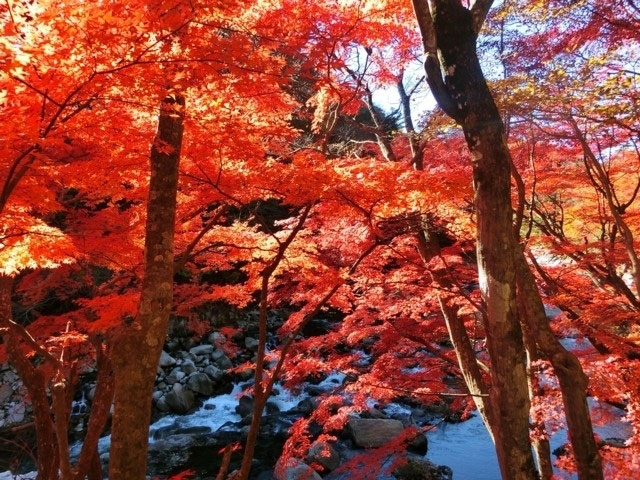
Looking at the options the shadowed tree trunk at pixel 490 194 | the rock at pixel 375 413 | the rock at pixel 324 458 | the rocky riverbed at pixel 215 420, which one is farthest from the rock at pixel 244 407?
the shadowed tree trunk at pixel 490 194

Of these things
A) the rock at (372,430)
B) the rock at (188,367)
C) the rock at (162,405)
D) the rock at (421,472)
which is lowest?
the rock at (421,472)

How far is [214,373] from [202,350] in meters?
1.35

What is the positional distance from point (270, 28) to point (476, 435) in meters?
8.94

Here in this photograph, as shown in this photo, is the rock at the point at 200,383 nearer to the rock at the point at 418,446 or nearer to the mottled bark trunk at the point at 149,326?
the rock at the point at 418,446

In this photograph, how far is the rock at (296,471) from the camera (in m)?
7.85

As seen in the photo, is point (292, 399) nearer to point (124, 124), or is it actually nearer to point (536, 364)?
point (536, 364)

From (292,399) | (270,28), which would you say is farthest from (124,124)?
(292,399)

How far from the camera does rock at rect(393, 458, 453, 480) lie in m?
8.19

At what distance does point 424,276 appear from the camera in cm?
714

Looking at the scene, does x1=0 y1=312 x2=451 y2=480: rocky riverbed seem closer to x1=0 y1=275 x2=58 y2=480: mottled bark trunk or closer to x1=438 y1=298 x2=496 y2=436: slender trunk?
x1=0 y1=275 x2=58 y2=480: mottled bark trunk

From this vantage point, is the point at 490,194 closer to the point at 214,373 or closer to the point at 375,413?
the point at 375,413

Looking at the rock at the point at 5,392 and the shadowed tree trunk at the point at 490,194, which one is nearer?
the shadowed tree trunk at the point at 490,194

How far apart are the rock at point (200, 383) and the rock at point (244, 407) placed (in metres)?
1.14

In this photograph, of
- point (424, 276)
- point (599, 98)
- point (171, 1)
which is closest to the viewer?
point (171, 1)
